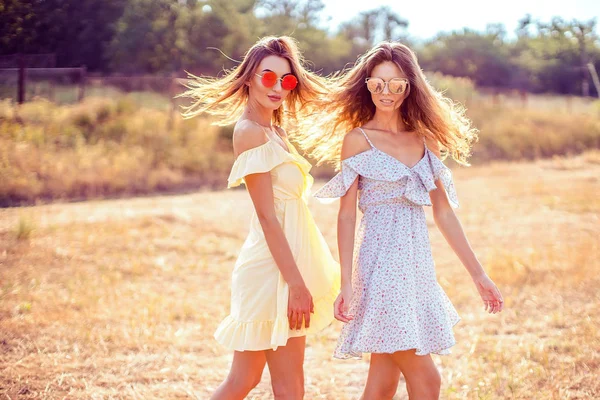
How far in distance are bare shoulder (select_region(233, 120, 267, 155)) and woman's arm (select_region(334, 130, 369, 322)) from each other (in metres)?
0.39

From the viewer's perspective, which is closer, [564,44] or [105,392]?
[105,392]

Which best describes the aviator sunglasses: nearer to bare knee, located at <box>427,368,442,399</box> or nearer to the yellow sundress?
the yellow sundress

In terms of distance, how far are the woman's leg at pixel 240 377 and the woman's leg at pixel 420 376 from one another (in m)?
0.55

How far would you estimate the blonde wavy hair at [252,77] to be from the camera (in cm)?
265

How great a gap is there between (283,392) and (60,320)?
2886 millimetres

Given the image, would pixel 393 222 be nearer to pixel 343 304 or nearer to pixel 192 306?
pixel 343 304

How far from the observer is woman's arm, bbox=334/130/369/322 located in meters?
2.49

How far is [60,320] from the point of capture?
4.83 metres

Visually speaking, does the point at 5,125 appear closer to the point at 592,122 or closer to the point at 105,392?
the point at 105,392

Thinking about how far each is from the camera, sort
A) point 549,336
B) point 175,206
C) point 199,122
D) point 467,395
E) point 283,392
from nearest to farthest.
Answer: point 283,392, point 467,395, point 549,336, point 175,206, point 199,122

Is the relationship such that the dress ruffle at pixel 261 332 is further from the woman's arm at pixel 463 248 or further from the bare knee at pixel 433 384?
the woman's arm at pixel 463 248

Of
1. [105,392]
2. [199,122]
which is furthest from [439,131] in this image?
[199,122]

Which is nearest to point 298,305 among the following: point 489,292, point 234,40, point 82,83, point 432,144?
point 489,292

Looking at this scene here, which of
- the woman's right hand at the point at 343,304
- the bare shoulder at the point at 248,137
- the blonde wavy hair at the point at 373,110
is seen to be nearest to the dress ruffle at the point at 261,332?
the woman's right hand at the point at 343,304
